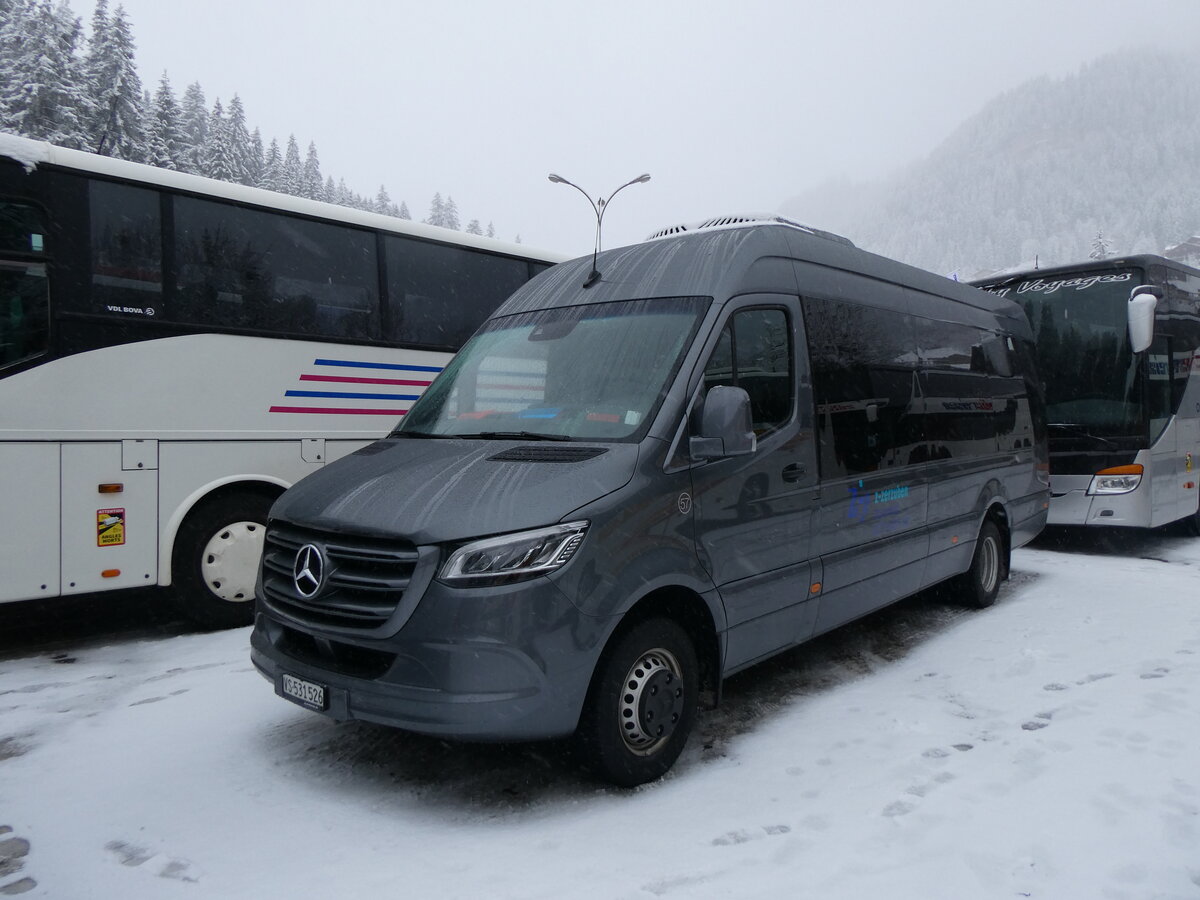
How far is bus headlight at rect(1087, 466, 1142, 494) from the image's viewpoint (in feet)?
31.3

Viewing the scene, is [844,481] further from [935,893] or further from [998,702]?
[935,893]

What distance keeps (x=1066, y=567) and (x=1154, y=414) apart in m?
2.10

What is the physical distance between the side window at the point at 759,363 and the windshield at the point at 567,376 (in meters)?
0.21

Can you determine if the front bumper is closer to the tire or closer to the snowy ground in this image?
the tire

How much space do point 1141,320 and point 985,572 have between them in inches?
148

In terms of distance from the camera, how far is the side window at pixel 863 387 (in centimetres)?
521

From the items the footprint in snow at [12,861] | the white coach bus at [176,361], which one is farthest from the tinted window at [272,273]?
the footprint in snow at [12,861]

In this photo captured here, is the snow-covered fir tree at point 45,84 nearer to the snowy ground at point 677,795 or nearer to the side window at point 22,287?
the side window at point 22,287

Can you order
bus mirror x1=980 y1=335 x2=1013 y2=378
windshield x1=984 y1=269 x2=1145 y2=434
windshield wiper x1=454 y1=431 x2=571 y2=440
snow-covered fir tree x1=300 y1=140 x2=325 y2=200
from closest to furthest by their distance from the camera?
windshield wiper x1=454 y1=431 x2=571 y2=440 < bus mirror x1=980 y1=335 x2=1013 y2=378 < windshield x1=984 y1=269 x2=1145 y2=434 < snow-covered fir tree x1=300 y1=140 x2=325 y2=200

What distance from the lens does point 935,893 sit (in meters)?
3.02

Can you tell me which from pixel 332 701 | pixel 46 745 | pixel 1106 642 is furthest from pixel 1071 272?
pixel 46 745

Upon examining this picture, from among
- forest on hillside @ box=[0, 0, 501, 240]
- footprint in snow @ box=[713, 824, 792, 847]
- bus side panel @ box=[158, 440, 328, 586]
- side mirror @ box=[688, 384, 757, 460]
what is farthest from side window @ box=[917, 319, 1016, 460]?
forest on hillside @ box=[0, 0, 501, 240]

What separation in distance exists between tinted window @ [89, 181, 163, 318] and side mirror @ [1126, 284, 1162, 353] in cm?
928

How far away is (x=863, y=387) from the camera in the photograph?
5.63m
